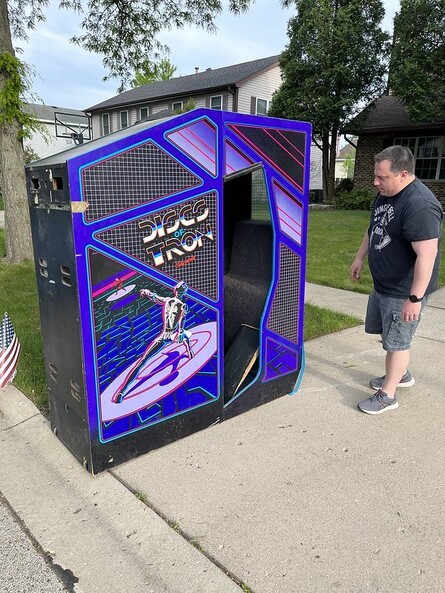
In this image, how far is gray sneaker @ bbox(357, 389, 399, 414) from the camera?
3.14m

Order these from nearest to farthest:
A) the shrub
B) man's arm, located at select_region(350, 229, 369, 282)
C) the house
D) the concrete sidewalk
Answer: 1. the concrete sidewalk
2. man's arm, located at select_region(350, 229, 369, 282)
3. the shrub
4. the house

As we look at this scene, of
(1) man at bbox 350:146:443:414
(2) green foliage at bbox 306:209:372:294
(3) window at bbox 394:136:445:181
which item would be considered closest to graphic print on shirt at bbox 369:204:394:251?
(1) man at bbox 350:146:443:414

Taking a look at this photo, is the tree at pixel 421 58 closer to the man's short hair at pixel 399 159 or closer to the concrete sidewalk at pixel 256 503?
the man's short hair at pixel 399 159

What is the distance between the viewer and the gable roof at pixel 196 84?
23094mm

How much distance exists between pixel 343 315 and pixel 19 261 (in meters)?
5.46

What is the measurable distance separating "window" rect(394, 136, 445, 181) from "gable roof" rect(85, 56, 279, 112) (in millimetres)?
9197

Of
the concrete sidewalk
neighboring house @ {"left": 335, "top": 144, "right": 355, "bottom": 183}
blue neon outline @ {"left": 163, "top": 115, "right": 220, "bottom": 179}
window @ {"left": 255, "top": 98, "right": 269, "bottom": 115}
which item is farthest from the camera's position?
neighboring house @ {"left": 335, "top": 144, "right": 355, "bottom": 183}

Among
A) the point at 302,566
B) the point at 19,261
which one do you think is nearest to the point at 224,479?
the point at 302,566

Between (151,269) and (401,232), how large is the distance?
156 cm

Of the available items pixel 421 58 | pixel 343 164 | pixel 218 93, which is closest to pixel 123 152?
pixel 421 58

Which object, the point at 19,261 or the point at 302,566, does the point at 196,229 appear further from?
the point at 19,261

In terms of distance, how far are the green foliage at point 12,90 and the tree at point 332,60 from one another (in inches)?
536

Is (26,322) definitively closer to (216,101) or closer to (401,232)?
(401,232)

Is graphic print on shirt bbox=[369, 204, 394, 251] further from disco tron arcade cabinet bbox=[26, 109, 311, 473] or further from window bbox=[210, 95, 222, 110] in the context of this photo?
window bbox=[210, 95, 222, 110]
